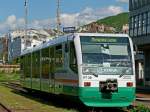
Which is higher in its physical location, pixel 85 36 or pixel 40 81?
pixel 85 36

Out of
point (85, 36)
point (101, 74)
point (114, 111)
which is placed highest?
point (85, 36)

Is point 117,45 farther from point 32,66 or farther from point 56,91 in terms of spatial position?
point 32,66

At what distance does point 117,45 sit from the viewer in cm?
2030

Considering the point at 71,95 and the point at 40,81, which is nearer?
the point at 71,95

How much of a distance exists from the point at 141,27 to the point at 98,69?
4445 centimetres

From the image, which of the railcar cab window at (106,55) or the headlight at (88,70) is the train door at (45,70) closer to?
the railcar cab window at (106,55)

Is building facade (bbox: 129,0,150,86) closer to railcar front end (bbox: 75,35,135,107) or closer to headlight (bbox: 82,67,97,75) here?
railcar front end (bbox: 75,35,135,107)

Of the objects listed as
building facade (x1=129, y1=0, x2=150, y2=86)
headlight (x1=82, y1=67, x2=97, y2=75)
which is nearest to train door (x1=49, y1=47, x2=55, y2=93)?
headlight (x1=82, y1=67, x2=97, y2=75)

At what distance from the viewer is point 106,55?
19828mm

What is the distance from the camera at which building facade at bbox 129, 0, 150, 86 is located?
60719 mm

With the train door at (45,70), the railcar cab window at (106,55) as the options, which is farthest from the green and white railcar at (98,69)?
the train door at (45,70)

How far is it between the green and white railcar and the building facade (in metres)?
38.5

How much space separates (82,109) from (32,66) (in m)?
10.4

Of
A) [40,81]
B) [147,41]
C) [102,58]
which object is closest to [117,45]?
[102,58]
